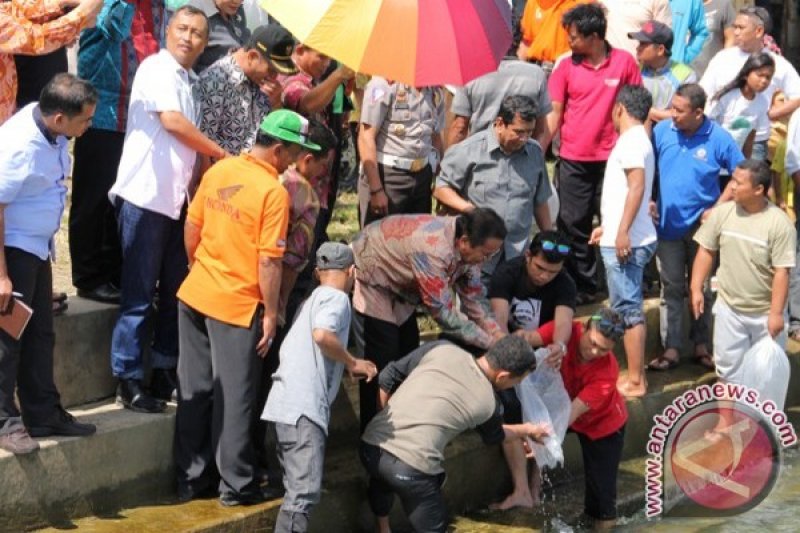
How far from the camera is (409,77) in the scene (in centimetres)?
755

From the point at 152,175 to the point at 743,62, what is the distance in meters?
5.42

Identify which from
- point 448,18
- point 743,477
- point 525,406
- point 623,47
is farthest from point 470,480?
point 623,47

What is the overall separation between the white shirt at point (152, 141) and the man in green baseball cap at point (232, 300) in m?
0.24

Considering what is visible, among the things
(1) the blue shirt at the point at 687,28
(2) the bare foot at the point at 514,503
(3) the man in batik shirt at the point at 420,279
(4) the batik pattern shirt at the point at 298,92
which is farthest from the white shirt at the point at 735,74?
(4) the batik pattern shirt at the point at 298,92

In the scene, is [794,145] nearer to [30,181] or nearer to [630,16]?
[630,16]

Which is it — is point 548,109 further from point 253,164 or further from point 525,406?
point 253,164

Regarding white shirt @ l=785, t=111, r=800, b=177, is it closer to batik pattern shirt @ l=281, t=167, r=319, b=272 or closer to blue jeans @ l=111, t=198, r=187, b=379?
batik pattern shirt @ l=281, t=167, r=319, b=272

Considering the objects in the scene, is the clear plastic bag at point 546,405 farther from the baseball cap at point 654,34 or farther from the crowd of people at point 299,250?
the baseball cap at point 654,34

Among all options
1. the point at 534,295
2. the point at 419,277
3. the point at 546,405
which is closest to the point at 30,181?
the point at 419,277

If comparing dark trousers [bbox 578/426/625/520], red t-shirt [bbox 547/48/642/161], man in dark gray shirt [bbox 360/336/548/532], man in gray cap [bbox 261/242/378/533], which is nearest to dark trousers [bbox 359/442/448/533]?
man in dark gray shirt [bbox 360/336/548/532]

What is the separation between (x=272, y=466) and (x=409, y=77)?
7.55 feet

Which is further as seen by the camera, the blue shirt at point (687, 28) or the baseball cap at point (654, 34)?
the blue shirt at point (687, 28)

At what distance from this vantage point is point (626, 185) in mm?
9492

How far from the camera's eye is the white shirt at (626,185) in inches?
371
